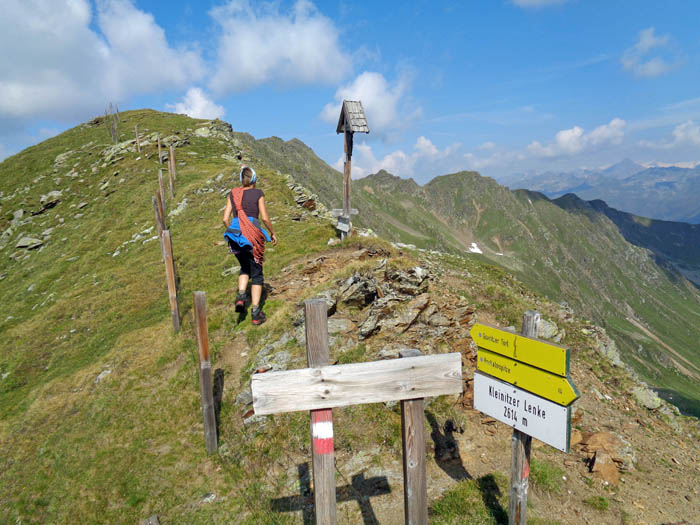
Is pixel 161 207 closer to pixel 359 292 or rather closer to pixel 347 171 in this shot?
pixel 347 171

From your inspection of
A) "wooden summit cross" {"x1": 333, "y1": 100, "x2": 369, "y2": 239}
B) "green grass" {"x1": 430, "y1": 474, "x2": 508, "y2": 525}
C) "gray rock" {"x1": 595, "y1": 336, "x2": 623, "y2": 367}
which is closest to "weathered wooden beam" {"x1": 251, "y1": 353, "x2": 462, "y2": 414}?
"green grass" {"x1": 430, "y1": 474, "x2": 508, "y2": 525}

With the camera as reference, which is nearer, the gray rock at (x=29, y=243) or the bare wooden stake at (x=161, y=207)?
the bare wooden stake at (x=161, y=207)

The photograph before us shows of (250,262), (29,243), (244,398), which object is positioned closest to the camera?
(244,398)

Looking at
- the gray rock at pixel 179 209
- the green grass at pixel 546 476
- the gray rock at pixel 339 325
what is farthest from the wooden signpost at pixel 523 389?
the gray rock at pixel 179 209

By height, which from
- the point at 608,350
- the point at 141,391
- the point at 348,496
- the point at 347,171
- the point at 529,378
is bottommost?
the point at 608,350

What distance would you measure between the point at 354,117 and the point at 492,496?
14.5 meters

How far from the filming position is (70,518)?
735 centimetres

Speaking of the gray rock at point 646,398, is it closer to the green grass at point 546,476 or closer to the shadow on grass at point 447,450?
the green grass at point 546,476

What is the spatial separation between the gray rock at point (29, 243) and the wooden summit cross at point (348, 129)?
1036 inches

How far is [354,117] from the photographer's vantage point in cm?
1600

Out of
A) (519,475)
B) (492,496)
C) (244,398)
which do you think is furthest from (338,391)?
(244,398)

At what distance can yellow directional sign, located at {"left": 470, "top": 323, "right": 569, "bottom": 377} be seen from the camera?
4.45m

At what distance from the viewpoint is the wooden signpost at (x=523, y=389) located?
450 centimetres

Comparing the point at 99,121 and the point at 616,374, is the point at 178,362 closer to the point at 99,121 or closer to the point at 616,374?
the point at 616,374
